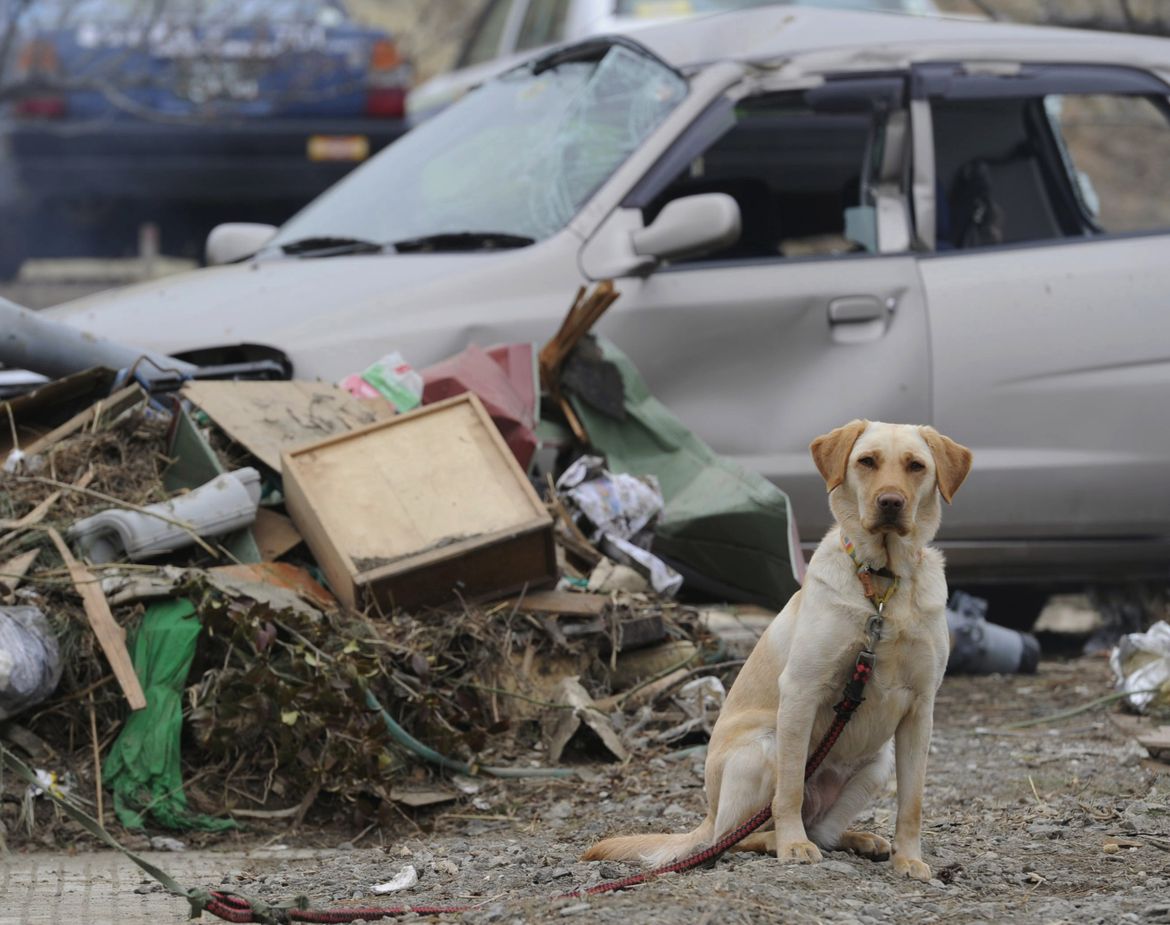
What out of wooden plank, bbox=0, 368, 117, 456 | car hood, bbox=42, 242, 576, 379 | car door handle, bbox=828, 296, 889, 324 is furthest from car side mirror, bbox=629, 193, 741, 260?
wooden plank, bbox=0, 368, 117, 456

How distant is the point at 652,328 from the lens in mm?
5898

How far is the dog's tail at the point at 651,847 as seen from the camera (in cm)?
348

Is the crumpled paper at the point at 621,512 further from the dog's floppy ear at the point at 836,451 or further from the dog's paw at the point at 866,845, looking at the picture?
the dog's floppy ear at the point at 836,451

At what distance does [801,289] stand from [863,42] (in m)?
1.07

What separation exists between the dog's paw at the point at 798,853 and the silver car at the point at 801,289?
2607 millimetres

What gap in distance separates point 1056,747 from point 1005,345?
5.11ft

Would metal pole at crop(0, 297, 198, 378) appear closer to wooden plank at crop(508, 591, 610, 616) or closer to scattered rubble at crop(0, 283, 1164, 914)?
scattered rubble at crop(0, 283, 1164, 914)

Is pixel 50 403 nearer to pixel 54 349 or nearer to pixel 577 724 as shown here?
pixel 54 349

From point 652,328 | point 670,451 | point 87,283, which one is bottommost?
point 87,283

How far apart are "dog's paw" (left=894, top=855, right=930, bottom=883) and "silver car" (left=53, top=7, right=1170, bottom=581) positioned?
2.56 metres

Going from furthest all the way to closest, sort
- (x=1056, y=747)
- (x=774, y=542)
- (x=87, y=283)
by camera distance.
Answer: (x=87, y=283) → (x=774, y=542) → (x=1056, y=747)

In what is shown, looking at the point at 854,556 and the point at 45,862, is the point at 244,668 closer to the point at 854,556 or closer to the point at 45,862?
the point at 45,862

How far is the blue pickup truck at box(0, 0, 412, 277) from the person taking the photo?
34.8ft

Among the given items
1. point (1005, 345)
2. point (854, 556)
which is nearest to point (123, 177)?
point (1005, 345)
